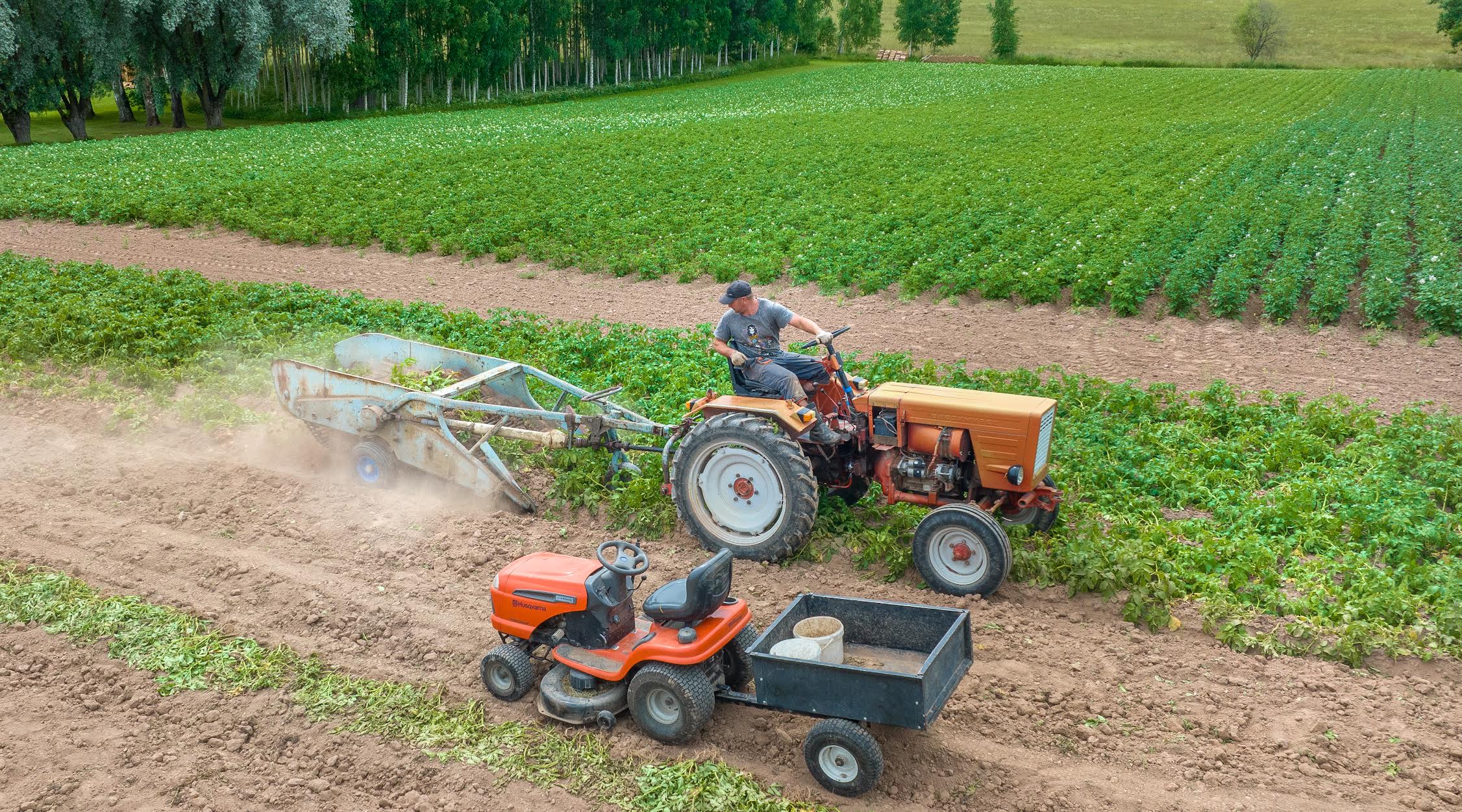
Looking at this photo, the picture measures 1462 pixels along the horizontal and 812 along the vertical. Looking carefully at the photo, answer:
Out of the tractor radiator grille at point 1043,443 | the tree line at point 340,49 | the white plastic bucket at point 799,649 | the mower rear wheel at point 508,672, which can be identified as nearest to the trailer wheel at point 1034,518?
the tractor radiator grille at point 1043,443

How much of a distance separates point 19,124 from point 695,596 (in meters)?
43.9

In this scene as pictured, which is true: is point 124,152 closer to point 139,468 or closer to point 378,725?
point 139,468

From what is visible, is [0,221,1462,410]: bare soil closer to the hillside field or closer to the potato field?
the potato field

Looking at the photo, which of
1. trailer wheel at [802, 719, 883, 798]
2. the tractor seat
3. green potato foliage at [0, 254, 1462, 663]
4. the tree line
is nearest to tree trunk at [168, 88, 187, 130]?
the tree line

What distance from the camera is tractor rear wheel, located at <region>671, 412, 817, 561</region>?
7035 millimetres

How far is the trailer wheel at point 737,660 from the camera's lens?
5.87 meters

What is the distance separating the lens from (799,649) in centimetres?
540

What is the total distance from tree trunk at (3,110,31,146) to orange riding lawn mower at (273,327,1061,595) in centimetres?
3870

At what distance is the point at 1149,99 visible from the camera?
43.6 meters

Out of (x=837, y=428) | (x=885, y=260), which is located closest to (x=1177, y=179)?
(x=885, y=260)

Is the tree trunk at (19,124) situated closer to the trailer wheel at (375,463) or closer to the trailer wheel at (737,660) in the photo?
the trailer wheel at (375,463)

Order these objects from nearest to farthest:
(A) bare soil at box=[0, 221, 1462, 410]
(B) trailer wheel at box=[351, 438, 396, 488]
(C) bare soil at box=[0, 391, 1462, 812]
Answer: (C) bare soil at box=[0, 391, 1462, 812] < (B) trailer wheel at box=[351, 438, 396, 488] < (A) bare soil at box=[0, 221, 1462, 410]

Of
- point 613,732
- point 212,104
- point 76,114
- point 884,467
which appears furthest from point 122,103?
point 613,732

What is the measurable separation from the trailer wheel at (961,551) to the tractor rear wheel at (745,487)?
81 centimetres
